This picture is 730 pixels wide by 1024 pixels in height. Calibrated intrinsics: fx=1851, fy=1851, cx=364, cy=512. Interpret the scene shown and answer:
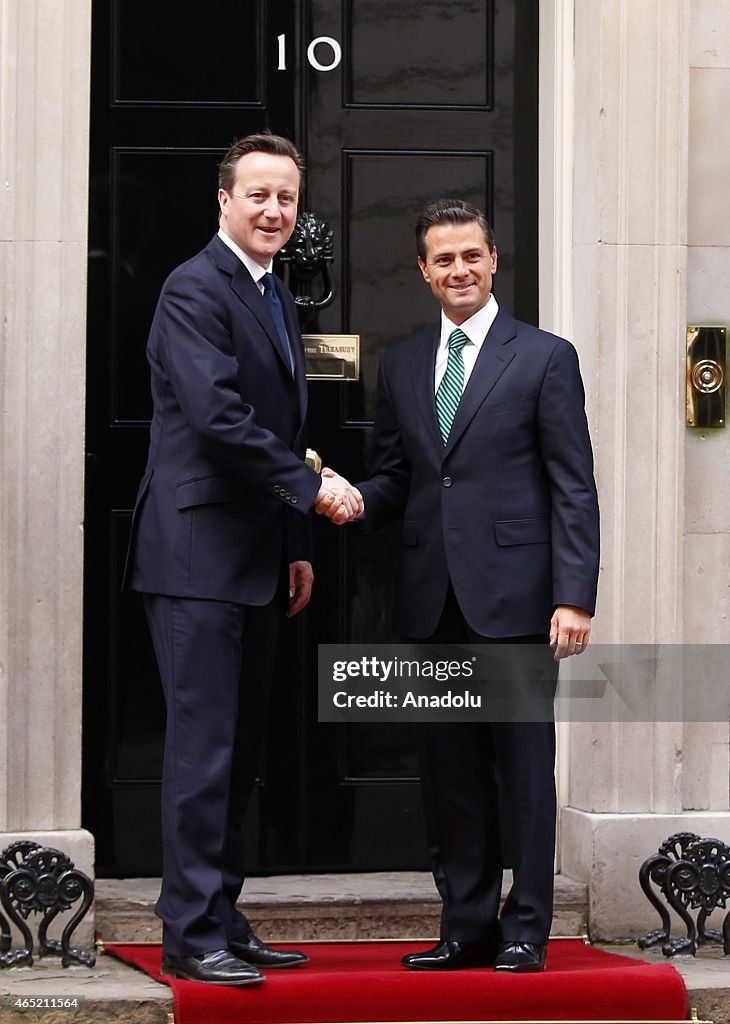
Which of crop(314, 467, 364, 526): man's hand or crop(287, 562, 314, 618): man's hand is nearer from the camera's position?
crop(314, 467, 364, 526): man's hand

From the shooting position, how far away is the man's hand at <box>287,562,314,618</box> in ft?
17.5

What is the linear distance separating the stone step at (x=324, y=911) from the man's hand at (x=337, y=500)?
141 centimetres

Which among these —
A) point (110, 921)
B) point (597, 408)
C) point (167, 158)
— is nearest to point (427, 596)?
point (597, 408)

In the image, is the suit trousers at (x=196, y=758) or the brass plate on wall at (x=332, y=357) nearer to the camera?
the suit trousers at (x=196, y=758)

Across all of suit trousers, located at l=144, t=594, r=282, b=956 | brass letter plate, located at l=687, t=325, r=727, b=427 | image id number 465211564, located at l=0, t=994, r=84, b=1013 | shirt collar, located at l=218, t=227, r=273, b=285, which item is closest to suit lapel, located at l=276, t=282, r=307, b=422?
shirt collar, located at l=218, t=227, r=273, b=285

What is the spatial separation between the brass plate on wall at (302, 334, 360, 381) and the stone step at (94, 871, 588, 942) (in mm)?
1703

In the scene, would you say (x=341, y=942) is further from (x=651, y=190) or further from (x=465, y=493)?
(x=651, y=190)

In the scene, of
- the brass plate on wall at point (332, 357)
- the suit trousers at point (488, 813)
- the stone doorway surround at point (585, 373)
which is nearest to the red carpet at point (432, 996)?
the suit trousers at point (488, 813)

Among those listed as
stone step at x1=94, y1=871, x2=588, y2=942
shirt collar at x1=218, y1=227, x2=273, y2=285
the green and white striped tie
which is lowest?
stone step at x1=94, y1=871, x2=588, y2=942

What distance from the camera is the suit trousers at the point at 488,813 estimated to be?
16.7ft

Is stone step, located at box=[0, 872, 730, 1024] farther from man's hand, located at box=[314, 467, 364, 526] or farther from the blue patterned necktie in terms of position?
the blue patterned necktie

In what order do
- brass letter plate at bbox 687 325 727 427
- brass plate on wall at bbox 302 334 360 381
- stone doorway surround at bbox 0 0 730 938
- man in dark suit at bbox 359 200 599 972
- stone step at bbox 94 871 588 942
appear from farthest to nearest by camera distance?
brass plate on wall at bbox 302 334 360 381 < brass letter plate at bbox 687 325 727 427 < stone step at bbox 94 871 588 942 < stone doorway surround at bbox 0 0 730 938 < man in dark suit at bbox 359 200 599 972

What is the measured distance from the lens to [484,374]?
5207 mm
